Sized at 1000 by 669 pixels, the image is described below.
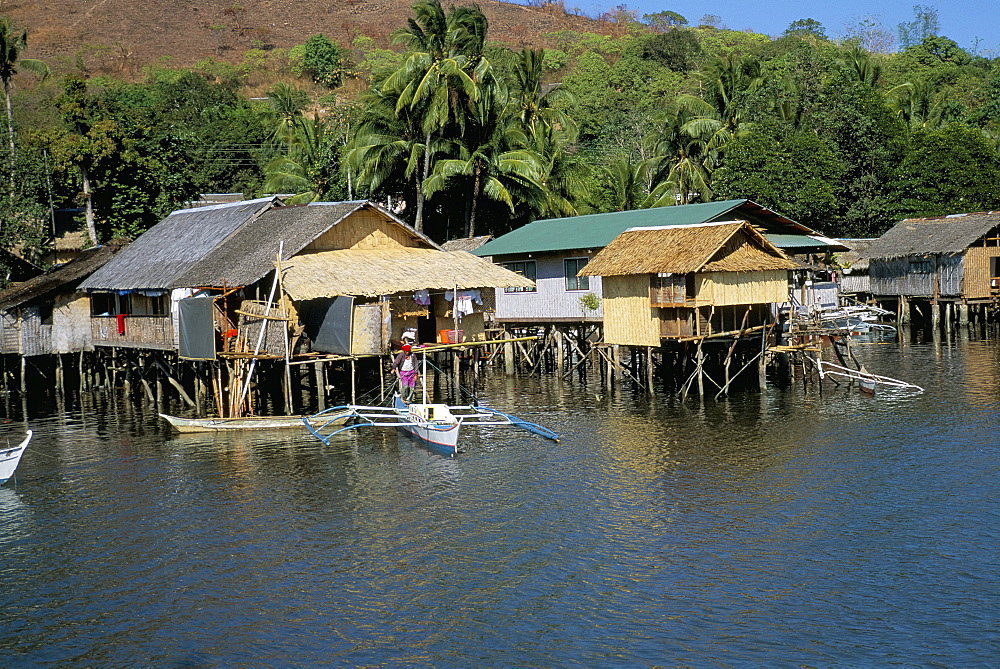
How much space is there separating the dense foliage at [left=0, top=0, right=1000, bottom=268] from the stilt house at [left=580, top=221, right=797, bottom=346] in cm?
1761

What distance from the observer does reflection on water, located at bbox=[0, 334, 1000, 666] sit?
50.5ft

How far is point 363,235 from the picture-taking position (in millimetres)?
34750

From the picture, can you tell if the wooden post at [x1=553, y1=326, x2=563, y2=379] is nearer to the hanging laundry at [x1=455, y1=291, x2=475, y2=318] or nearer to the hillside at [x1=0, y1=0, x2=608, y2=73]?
the hanging laundry at [x1=455, y1=291, x2=475, y2=318]

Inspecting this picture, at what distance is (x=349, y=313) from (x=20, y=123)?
4183cm

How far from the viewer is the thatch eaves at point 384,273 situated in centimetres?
3042

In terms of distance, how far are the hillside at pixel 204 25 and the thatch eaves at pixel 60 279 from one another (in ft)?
284

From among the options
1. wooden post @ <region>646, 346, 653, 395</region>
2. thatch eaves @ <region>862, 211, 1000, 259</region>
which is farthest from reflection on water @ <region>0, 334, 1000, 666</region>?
thatch eaves @ <region>862, 211, 1000, 259</region>

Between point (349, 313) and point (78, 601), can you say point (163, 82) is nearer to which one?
point (349, 313)

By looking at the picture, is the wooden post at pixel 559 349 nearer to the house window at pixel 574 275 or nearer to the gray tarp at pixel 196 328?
the house window at pixel 574 275

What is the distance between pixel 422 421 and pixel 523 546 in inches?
347

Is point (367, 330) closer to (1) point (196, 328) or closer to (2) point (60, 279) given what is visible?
(1) point (196, 328)

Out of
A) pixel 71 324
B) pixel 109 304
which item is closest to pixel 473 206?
pixel 109 304

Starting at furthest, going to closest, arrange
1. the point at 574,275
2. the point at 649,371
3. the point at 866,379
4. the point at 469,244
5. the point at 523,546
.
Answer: the point at 469,244
the point at 574,275
the point at 649,371
the point at 866,379
the point at 523,546

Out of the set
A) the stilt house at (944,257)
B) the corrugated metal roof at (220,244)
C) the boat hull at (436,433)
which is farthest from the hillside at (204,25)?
the boat hull at (436,433)
